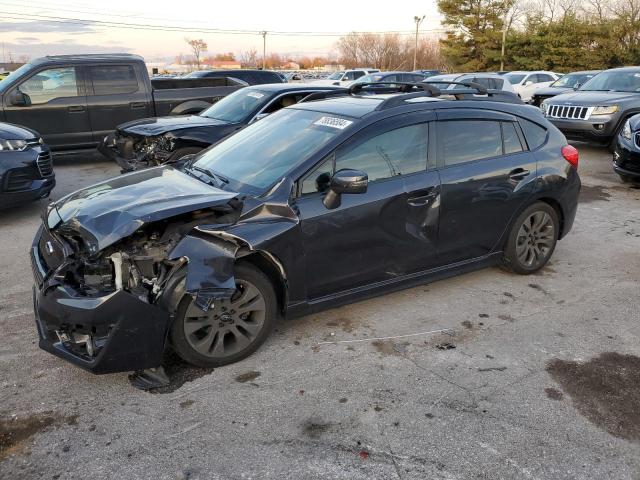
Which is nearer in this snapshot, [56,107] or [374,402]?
[374,402]

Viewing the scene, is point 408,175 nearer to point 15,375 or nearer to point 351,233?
point 351,233

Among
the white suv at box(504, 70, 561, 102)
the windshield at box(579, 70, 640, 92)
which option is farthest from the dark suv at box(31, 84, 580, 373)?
the white suv at box(504, 70, 561, 102)

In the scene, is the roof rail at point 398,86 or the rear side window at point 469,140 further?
the roof rail at point 398,86

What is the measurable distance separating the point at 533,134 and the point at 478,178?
91cm

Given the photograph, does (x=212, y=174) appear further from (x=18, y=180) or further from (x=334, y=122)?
(x=18, y=180)

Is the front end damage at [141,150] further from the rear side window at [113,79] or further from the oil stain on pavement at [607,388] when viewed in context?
the oil stain on pavement at [607,388]

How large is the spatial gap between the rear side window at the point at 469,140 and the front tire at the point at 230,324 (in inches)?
71.4

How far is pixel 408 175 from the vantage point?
158 inches

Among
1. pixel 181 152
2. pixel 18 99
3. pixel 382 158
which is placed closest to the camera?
pixel 382 158

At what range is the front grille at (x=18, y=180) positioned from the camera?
6410 mm

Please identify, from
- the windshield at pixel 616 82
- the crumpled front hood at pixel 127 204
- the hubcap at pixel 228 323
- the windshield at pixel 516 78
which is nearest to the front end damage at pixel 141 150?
the crumpled front hood at pixel 127 204

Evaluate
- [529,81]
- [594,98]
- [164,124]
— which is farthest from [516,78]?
[164,124]

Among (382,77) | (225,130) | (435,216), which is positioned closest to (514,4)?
(382,77)

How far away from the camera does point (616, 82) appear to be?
11680 millimetres
